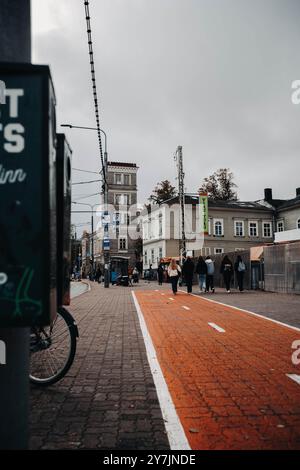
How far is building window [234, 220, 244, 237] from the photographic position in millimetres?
57750

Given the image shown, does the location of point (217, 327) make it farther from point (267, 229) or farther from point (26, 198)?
point (267, 229)

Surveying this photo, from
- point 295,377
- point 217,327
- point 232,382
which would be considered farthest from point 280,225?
point 232,382

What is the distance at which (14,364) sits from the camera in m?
2.12

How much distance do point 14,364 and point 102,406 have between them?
7.14 feet

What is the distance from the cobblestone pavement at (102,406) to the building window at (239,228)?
52308mm

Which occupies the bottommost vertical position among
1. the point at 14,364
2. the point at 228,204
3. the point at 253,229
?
the point at 14,364

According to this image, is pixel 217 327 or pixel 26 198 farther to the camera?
pixel 217 327

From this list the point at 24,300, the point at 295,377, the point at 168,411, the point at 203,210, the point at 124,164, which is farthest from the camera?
the point at 124,164

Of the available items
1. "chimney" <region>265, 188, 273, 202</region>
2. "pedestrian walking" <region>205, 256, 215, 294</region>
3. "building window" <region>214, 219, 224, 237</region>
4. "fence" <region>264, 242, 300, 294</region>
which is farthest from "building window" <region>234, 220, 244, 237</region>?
"pedestrian walking" <region>205, 256, 215, 294</region>

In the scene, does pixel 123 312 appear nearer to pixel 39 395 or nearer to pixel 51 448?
pixel 39 395

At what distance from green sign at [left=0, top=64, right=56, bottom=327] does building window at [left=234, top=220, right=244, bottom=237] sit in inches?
2243

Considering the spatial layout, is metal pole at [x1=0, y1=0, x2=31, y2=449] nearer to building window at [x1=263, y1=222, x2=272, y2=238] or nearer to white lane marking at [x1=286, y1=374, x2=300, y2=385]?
white lane marking at [x1=286, y1=374, x2=300, y2=385]

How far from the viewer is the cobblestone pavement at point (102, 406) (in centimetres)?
323
